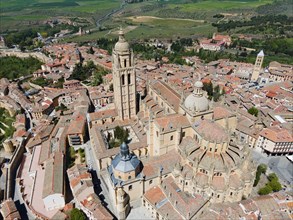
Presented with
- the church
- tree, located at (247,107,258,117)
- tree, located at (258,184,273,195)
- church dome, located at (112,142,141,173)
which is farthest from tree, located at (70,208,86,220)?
tree, located at (247,107,258,117)

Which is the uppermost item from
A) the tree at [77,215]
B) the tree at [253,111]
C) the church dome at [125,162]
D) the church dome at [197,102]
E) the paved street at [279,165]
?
the church dome at [197,102]

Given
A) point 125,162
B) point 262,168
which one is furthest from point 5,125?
point 262,168

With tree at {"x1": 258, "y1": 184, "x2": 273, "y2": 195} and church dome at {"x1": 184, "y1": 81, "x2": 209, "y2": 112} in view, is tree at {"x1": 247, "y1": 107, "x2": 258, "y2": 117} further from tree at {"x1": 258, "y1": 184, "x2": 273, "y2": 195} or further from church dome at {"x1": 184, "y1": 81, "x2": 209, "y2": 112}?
church dome at {"x1": 184, "y1": 81, "x2": 209, "y2": 112}

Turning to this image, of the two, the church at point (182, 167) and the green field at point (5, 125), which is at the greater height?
the church at point (182, 167)

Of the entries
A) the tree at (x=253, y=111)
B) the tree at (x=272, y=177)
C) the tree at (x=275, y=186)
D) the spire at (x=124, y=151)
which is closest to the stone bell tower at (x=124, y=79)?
the spire at (x=124, y=151)

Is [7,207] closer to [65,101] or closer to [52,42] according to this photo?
[65,101]

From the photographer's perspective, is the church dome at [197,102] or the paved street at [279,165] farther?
the paved street at [279,165]

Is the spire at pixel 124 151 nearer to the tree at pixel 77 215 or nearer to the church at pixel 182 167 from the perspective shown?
the church at pixel 182 167
